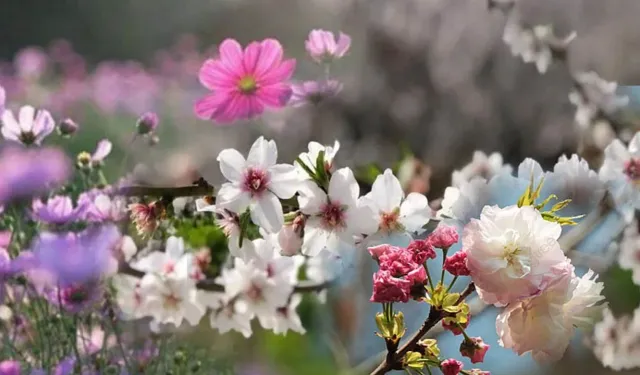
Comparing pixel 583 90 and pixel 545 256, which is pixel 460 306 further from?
pixel 583 90

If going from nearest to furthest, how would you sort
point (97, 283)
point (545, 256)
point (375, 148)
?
point (545, 256), point (97, 283), point (375, 148)

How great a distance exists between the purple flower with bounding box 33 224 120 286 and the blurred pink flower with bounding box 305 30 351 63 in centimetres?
26

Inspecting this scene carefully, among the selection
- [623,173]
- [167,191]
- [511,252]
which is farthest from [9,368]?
[623,173]

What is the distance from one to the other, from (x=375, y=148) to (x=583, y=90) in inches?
10.3

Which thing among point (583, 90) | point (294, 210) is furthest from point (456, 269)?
point (583, 90)

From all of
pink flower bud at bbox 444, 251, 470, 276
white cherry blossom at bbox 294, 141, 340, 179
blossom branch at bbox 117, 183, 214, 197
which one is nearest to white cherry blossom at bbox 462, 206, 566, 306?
pink flower bud at bbox 444, 251, 470, 276

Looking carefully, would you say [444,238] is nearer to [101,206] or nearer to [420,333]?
[420,333]

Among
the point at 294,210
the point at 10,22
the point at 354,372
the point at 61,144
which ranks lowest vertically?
the point at 354,372

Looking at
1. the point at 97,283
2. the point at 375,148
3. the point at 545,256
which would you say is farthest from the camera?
the point at 375,148

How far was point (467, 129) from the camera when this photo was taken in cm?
81

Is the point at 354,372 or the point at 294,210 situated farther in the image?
the point at 354,372

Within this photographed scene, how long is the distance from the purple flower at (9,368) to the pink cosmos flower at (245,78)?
27 centimetres

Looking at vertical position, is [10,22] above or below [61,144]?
above

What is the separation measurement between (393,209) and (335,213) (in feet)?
0.17
